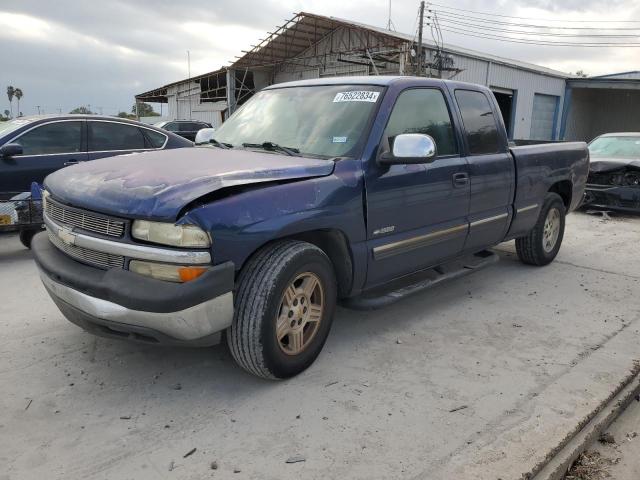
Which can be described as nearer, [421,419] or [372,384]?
[421,419]

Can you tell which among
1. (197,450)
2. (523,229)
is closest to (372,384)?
(197,450)

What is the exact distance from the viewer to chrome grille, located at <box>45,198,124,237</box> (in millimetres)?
2805

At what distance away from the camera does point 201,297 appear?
8.72 ft

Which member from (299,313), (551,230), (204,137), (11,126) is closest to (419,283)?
(299,313)

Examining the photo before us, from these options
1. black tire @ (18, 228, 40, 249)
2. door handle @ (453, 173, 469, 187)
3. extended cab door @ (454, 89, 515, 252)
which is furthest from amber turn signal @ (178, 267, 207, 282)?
black tire @ (18, 228, 40, 249)

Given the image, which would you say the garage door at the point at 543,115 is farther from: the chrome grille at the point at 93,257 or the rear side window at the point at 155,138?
the chrome grille at the point at 93,257

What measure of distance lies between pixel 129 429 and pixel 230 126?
2589 millimetres

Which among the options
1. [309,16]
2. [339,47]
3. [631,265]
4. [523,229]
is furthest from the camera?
[339,47]

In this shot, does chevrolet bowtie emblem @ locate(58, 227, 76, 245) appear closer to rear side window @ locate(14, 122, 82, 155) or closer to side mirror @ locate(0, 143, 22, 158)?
side mirror @ locate(0, 143, 22, 158)

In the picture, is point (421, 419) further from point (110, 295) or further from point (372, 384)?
point (110, 295)

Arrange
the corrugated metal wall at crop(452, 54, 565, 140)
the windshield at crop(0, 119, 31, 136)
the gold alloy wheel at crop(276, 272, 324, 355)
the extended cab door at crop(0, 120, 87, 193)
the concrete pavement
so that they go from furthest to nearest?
the corrugated metal wall at crop(452, 54, 565, 140) < the windshield at crop(0, 119, 31, 136) < the extended cab door at crop(0, 120, 87, 193) < the gold alloy wheel at crop(276, 272, 324, 355) < the concrete pavement

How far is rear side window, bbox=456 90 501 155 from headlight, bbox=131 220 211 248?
2729 mm

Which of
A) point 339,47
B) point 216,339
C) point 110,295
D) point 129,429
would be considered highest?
point 339,47

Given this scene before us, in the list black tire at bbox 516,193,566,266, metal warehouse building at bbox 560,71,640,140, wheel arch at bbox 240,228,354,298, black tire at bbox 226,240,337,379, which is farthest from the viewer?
metal warehouse building at bbox 560,71,640,140
